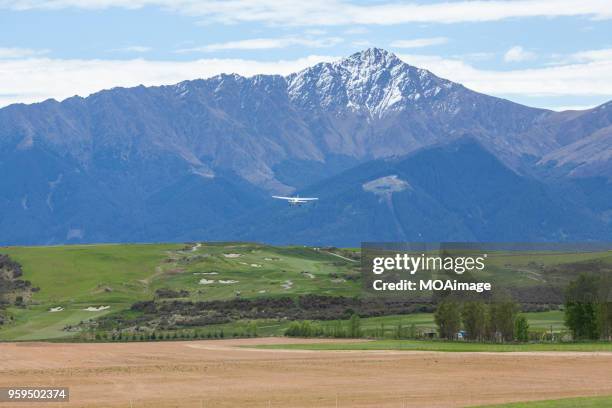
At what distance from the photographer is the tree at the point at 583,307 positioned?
139 m

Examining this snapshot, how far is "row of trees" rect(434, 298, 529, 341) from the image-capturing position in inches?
5591

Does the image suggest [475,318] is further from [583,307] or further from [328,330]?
[328,330]

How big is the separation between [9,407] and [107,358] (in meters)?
46.1

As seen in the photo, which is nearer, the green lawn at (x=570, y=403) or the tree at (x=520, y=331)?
the green lawn at (x=570, y=403)

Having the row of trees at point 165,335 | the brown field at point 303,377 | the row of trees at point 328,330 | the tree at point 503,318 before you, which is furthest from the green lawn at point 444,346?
the row of trees at point 165,335

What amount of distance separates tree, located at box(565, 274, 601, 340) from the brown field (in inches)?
704

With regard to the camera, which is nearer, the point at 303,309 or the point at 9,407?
the point at 9,407

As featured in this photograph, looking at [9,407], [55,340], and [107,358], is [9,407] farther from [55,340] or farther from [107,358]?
[55,340]

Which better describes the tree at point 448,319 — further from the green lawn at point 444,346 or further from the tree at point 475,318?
the green lawn at point 444,346

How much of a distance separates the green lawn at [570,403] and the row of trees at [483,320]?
189 feet

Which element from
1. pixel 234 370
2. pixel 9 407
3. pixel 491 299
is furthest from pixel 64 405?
pixel 491 299

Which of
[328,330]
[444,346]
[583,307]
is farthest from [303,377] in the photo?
[328,330]

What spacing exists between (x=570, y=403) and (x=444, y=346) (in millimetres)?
54530

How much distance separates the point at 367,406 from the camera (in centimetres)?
8275
